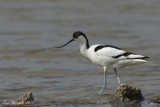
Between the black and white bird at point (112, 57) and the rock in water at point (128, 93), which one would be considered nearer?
the rock in water at point (128, 93)

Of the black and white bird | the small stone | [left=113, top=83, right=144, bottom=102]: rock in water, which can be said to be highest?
the black and white bird

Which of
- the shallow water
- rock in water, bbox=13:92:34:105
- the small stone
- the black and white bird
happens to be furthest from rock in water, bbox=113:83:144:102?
rock in water, bbox=13:92:34:105

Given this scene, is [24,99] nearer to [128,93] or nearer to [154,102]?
[128,93]

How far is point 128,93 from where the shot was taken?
8602 mm

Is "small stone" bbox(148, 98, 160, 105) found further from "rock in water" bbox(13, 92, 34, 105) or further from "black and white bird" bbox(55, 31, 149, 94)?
"rock in water" bbox(13, 92, 34, 105)

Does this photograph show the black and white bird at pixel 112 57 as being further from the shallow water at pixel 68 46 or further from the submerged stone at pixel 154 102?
the submerged stone at pixel 154 102

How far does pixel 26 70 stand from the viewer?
39.9 ft

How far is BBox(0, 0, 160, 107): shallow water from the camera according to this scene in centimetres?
1002

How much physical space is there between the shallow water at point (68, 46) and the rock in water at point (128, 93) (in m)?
0.21

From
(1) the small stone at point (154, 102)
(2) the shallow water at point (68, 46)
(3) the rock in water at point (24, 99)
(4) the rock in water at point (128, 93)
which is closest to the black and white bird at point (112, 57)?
(2) the shallow water at point (68, 46)

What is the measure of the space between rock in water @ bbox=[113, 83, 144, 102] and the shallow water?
21 centimetres

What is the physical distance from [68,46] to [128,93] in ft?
22.9

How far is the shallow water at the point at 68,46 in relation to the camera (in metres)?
10.0

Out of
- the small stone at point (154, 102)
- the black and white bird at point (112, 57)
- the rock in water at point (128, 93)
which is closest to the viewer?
the small stone at point (154, 102)
